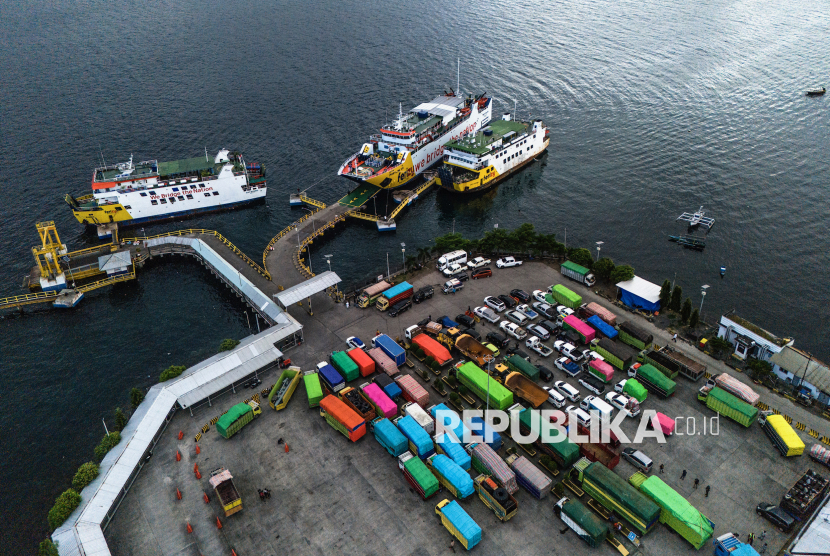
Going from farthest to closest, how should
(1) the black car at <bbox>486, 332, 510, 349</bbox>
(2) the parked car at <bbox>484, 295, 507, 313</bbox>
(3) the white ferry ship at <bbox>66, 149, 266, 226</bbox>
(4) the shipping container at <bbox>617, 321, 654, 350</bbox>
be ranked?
(3) the white ferry ship at <bbox>66, 149, 266, 226</bbox> → (2) the parked car at <bbox>484, 295, 507, 313</bbox> → (1) the black car at <bbox>486, 332, 510, 349</bbox> → (4) the shipping container at <bbox>617, 321, 654, 350</bbox>

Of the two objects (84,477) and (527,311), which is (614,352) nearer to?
(527,311)

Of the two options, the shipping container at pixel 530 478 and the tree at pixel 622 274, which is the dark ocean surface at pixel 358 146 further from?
the shipping container at pixel 530 478


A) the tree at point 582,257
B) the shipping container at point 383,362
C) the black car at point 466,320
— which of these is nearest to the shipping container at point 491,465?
the shipping container at point 383,362

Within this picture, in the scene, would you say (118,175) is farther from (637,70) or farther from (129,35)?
(637,70)

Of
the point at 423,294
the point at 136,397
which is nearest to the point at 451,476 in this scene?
the point at 423,294

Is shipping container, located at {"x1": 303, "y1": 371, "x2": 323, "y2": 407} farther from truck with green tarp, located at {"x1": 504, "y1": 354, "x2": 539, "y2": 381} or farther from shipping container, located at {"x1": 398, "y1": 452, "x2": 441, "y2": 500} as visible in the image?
truck with green tarp, located at {"x1": 504, "y1": 354, "x2": 539, "y2": 381}

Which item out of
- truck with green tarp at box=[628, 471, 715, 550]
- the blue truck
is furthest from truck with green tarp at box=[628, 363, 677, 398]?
the blue truck
